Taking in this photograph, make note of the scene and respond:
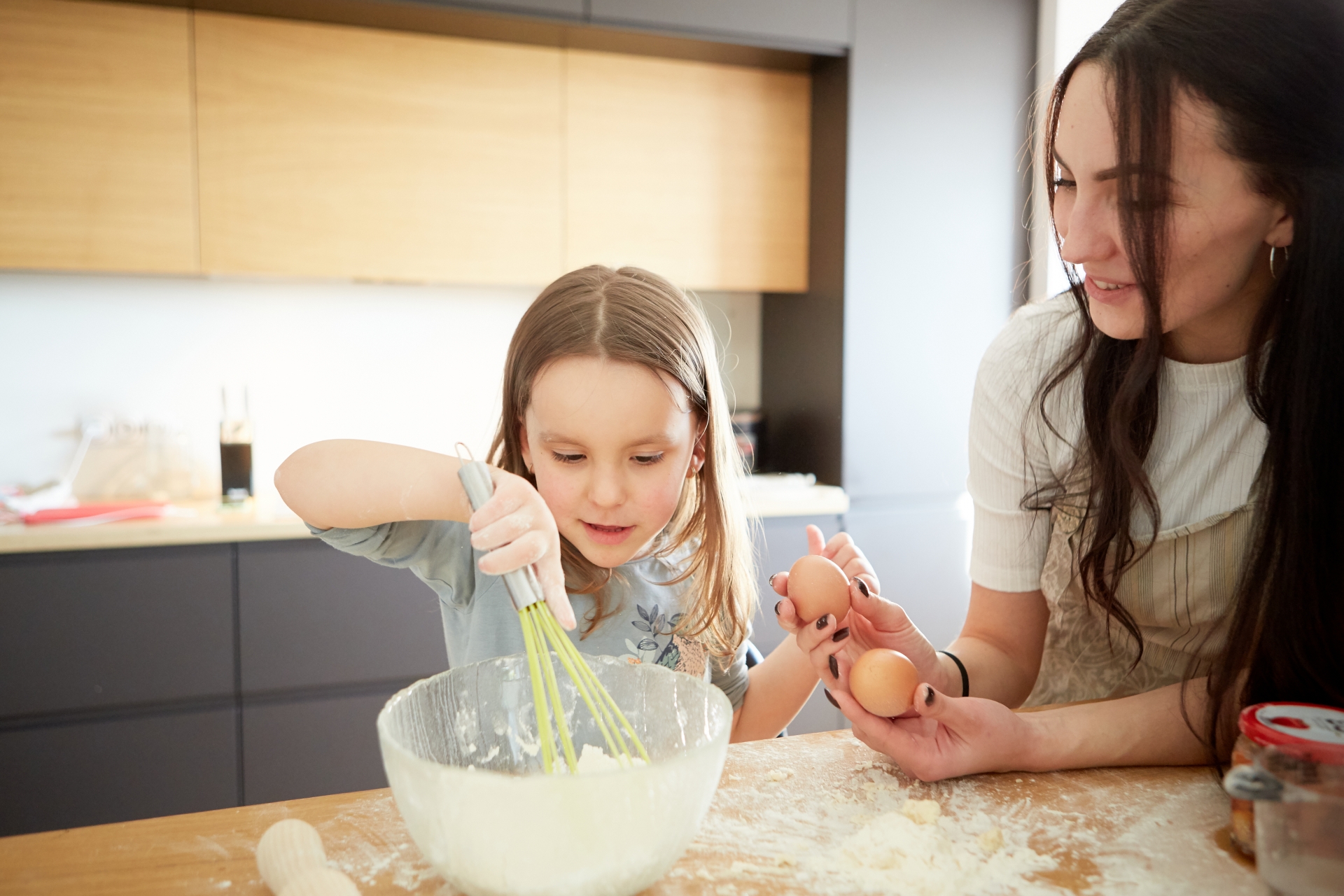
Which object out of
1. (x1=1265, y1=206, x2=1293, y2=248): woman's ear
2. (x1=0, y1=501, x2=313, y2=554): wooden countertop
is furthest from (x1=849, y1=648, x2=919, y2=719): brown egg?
(x1=0, y1=501, x2=313, y2=554): wooden countertop

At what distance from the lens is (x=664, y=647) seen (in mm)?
1077

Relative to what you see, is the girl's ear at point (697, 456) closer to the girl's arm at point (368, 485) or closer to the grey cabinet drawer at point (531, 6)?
the girl's arm at point (368, 485)

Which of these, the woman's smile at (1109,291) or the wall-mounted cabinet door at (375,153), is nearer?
the woman's smile at (1109,291)

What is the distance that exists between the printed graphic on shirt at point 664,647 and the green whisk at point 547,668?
34 centimetres

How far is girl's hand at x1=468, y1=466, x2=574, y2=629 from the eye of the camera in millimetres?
612

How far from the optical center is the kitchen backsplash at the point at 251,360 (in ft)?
7.43

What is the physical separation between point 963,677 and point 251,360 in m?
2.09

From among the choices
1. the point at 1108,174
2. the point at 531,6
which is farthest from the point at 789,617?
the point at 531,6

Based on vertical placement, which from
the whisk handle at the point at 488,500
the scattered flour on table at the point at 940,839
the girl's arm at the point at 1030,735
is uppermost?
the whisk handle at the point at 488,500

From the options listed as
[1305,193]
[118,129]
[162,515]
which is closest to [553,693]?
[1305,193]

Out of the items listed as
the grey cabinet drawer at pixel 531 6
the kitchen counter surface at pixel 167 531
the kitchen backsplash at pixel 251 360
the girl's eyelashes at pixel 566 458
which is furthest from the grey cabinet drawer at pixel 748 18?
the girl's eyelashes at pixel 566 458

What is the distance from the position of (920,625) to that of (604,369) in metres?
1.87

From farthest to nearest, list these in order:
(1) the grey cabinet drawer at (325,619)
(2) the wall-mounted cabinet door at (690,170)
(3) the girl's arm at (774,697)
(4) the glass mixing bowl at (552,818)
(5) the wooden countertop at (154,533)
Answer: (2) the wall-mounted cabinet door at (690,170) → (1) the grey cabinet drawer at (325,619) → (5) the wooden countertop at (154,533) → (3) the girl's arm at (774,697) → (4) the glass mixing bowl at (552,818)

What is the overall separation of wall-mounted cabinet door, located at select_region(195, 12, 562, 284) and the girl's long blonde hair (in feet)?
4.37
